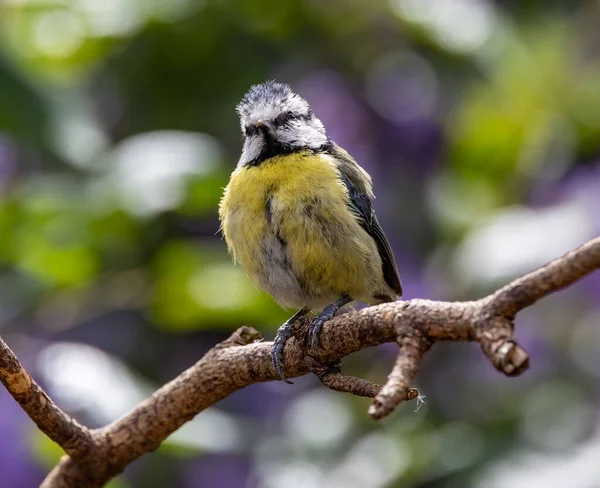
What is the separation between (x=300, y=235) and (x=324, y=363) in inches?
19.9

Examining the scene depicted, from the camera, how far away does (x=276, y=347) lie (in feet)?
5.87

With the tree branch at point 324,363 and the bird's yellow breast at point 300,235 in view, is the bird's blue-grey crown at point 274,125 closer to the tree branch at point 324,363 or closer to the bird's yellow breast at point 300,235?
the bird's yellow breast at point 300,235

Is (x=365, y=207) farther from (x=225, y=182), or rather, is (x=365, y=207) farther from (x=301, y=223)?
(x=225, y=182)

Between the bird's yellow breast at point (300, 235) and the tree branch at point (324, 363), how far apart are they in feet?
0.88

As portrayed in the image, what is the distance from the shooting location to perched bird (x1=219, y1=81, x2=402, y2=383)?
6.93ft

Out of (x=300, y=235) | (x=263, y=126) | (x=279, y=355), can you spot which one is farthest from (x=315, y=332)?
(x=263, y=126)

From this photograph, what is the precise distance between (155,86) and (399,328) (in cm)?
229

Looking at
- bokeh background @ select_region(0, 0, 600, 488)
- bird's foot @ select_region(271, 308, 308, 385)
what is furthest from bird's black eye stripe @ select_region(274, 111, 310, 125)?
bird's foot @ select_region(271, 308, 308, 385)

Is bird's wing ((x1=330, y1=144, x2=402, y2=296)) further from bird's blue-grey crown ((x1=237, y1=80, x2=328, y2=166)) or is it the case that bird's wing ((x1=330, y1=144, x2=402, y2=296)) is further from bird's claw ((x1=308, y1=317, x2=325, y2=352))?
bird's claw ((x1=308, y1=317, x2=325, y2=352))

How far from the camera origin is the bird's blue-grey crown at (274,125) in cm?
235

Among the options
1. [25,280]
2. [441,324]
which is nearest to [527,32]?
[25,280]

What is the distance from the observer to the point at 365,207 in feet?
7.64

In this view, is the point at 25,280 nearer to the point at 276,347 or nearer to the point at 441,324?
the point at 276,347

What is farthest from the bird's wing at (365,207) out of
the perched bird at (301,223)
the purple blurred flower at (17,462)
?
the purple blurred flower at (17,462)
